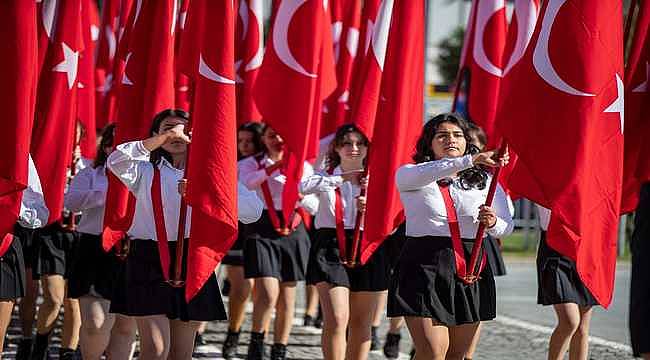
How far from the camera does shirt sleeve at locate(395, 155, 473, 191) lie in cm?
718

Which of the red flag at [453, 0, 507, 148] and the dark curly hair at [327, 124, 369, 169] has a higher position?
the red flag at [453, 0, 507, 148]

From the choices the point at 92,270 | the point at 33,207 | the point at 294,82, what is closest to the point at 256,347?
the point at 92,270

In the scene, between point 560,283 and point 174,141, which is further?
point 560,283

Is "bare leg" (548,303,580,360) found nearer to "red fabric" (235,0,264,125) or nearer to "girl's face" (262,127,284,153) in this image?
"girl's face" (262,127,284,153)

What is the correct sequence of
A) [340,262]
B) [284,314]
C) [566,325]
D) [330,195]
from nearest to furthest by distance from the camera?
[566,325], [340,262], [330,195], [284,314]

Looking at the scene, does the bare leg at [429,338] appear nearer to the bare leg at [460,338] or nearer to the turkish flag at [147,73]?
the bare leg at [460,338]

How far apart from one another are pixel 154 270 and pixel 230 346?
384 centimetres

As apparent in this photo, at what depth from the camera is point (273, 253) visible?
10.6 meters

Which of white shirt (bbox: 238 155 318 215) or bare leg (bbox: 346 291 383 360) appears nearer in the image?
bare leg (bbox: 346 291 383 360)

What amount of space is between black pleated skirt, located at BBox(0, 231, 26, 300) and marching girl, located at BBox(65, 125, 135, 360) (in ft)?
2.40

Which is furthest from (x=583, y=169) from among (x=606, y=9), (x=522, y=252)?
(x=522, y=252)

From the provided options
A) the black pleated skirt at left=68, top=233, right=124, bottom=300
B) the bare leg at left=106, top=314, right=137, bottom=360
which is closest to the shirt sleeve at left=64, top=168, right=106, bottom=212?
the black pleated skirt at left=68, top=233, right=124, bottom=300

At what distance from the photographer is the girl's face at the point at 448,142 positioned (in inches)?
301

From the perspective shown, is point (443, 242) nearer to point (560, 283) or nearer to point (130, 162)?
point (560, 283)
